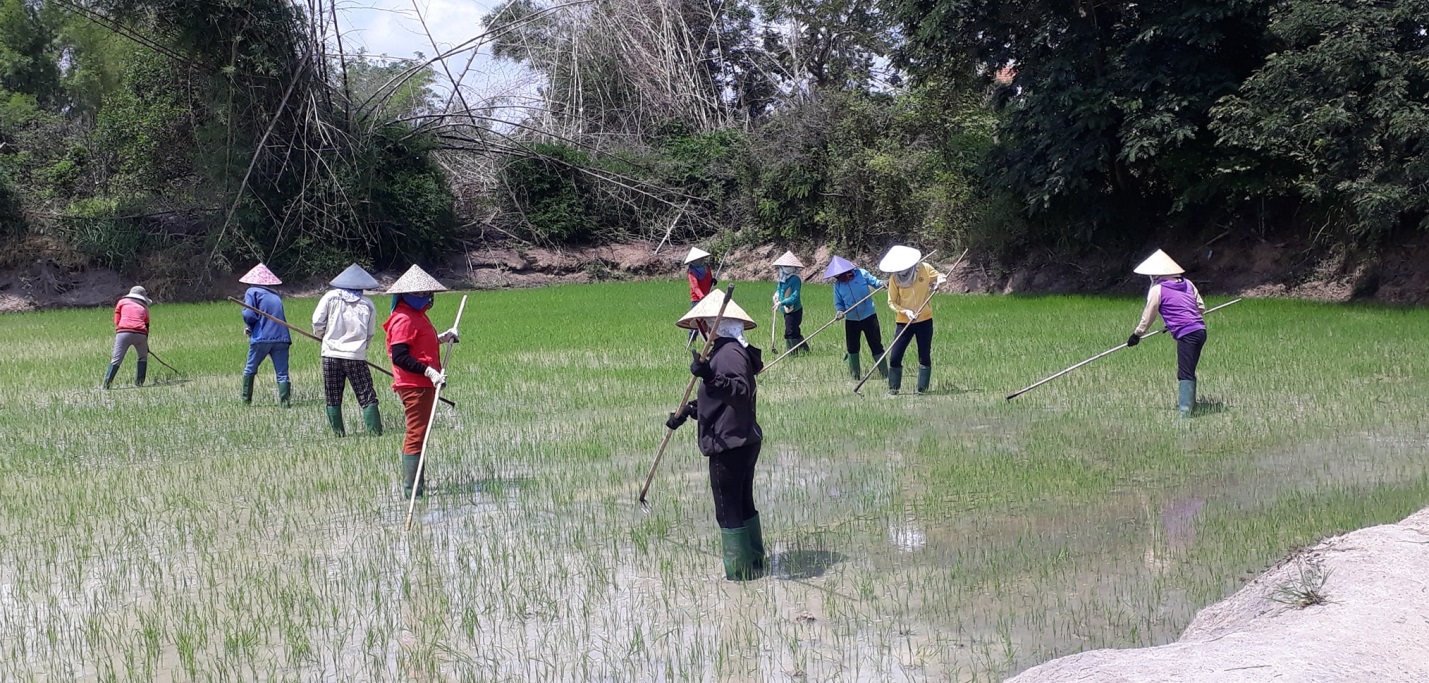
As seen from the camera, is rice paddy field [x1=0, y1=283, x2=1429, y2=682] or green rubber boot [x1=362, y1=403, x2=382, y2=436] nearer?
rice paddy field [x1=0, y1=283, x2=1429, y2=682]

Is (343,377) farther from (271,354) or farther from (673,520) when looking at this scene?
(673,520)

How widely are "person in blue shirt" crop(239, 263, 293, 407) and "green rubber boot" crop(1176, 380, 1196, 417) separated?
9.35 metres

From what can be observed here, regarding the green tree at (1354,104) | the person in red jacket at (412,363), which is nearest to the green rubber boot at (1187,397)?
the person in red jacket at (412,363)

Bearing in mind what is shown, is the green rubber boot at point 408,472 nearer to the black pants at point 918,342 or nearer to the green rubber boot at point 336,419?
the green rubber boot at point 336,419

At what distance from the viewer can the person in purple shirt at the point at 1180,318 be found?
1080cm

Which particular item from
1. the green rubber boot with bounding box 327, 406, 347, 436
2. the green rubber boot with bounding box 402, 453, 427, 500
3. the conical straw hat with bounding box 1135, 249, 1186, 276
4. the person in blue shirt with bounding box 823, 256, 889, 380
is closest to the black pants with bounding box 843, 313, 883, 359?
A: the person in blue shirt with bounding box 823, 256, 889, 380

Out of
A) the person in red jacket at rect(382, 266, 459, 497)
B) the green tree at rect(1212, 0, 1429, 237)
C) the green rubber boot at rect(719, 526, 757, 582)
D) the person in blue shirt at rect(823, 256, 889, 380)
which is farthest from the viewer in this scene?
the green tree at rect(1212, 0, 1429, 237)

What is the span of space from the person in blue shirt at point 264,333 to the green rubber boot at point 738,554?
825 cm

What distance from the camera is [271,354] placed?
13625 millimetres

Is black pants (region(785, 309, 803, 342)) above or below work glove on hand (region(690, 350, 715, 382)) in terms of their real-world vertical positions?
below

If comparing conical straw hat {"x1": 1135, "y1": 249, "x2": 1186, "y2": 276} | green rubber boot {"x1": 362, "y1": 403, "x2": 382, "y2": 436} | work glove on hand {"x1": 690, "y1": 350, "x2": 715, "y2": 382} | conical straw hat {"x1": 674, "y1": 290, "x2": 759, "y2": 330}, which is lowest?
green rubber boot {"x1": 362, "y1": 403, "x2": 382, "y2": 436}

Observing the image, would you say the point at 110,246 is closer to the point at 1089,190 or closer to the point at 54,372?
the point at 54,372

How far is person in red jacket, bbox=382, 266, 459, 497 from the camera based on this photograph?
8.77m

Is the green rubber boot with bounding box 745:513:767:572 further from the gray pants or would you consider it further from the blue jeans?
the gray pants
